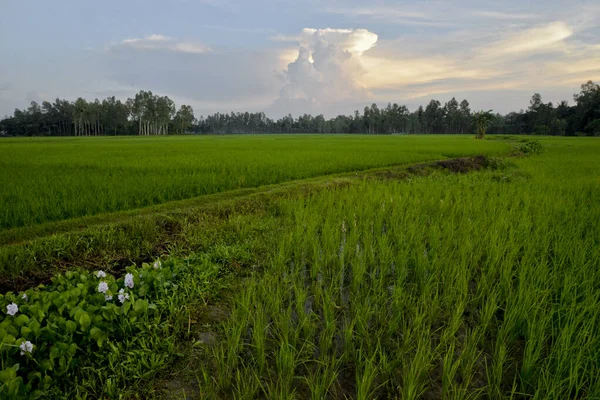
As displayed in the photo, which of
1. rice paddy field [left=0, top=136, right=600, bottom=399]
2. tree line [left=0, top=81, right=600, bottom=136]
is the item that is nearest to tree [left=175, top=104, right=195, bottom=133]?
tree line [left=0, top=81, right=600, bottom=136]

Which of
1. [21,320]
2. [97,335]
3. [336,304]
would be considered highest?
[21,320]

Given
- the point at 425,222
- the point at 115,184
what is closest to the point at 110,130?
the point at 115,184

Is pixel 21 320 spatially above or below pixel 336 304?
above

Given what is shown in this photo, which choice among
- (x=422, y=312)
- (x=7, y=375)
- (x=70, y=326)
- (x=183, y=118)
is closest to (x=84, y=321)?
(x=70, y=326)

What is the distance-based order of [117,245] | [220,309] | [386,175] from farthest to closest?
[386,175] < [117,245] < [220,309]

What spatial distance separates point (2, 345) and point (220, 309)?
1446mm

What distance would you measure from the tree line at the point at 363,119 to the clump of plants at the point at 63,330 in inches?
1978

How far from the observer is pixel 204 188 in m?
7.32

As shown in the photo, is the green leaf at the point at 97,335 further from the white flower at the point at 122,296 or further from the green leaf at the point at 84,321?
the white flower at the point at 122,296

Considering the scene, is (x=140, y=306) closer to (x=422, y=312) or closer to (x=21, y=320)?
(x=21, y=320)

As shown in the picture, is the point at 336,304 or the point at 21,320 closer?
the point at 21,320

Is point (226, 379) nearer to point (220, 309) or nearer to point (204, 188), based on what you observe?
point (220, 309)

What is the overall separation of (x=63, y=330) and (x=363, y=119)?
9574cm

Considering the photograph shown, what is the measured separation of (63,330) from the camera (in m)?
2.31
